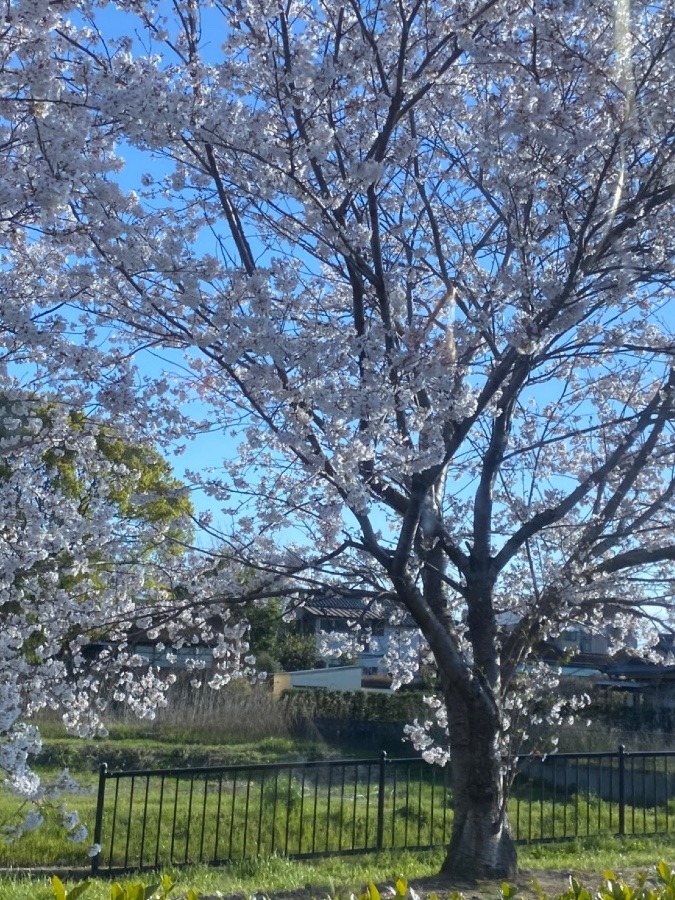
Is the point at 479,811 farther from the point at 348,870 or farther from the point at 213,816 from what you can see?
the point at 213,816

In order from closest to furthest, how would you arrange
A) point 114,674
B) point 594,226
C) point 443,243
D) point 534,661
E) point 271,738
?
point 594,226 < point 443,243 < point 114,674 < point 534,661 < point 271,738

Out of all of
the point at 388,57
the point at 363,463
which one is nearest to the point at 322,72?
the point at 388,57

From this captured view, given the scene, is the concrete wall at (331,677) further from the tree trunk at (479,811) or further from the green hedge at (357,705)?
the tree trunk at (479,811)

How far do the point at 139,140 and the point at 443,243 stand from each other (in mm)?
2546

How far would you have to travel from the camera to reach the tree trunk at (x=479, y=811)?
6.39m

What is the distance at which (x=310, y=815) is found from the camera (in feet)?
36.1

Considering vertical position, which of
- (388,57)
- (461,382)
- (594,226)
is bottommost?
(461,382)

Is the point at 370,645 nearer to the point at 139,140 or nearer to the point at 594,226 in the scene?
the point at 594,226

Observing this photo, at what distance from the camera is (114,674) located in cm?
790

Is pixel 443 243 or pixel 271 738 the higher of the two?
pixel 443 243

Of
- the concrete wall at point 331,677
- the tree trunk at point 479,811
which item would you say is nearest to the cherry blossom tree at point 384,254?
the tree trunk at point 479,811

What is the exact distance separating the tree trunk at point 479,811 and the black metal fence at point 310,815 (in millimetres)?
1169

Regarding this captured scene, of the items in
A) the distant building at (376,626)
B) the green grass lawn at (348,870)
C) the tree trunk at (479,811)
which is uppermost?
the distant building at (376,626)

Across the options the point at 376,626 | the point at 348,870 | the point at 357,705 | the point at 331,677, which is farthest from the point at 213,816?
the point at 331,677
